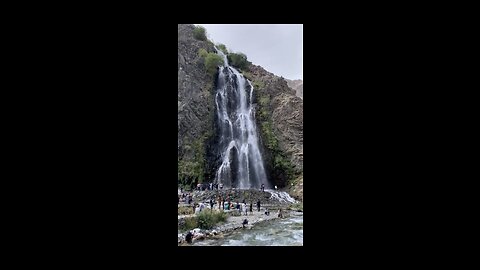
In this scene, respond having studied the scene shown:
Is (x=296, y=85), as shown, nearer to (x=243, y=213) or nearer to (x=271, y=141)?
(x=271, y=141)

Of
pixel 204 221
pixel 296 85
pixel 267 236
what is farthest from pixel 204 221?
pixel 296 85

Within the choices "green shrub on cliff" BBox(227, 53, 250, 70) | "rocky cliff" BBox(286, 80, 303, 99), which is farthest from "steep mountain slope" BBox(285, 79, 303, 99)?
"green shrub on cliff" BBox(227, 53, 250, 70)

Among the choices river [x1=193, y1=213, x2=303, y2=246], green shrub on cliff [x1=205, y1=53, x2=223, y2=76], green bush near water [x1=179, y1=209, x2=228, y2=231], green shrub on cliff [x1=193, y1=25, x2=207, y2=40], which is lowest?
river [x1=193, y1=213, x2=303, y2=246]

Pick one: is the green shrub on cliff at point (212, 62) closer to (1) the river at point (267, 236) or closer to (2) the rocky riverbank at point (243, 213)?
(2) the rocky riverbank at point (243, 213)

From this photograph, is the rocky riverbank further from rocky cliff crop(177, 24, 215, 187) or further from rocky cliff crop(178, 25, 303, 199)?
rocky cliff crop(177, 24, 215, 187)

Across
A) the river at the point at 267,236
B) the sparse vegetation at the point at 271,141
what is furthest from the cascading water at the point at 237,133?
the river at the point at 267,236
